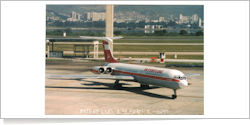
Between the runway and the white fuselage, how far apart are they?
1.27m

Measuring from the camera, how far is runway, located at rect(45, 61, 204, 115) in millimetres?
24328

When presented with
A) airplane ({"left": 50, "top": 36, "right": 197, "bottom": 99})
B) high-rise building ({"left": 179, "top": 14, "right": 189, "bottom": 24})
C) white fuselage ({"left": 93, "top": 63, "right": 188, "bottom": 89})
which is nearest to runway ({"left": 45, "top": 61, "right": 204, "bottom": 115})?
airplane ({"left": 50, "top": 36, "right": 197, "bottom": 99})

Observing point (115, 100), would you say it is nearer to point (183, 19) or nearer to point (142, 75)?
point (142, 75)

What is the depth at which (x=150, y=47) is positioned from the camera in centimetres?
9412

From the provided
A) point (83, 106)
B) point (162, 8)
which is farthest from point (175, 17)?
point (83, 106)

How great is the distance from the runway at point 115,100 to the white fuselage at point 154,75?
49.9 inches

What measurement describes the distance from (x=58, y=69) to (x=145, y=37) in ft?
229

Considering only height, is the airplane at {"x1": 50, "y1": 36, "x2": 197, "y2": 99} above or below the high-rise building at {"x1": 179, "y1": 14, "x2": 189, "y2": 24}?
below

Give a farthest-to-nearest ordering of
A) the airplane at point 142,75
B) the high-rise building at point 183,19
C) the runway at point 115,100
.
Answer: the high-rise building at point 183,19 → the airplane at point 142,75 → the runway at point 115,100

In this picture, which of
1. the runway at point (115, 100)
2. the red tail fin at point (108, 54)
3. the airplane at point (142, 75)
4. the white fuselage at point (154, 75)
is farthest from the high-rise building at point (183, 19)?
the white fuselage at point (154, 75)

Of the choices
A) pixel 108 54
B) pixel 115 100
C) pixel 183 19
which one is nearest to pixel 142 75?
pixel 115 100

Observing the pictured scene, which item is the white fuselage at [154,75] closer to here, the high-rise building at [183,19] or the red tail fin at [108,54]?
the red tail fin at [108,54]

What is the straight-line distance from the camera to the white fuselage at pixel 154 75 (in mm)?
27391

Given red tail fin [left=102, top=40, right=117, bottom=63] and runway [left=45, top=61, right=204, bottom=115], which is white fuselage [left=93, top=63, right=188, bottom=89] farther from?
runway [left=45, top=61, right=204, bottom=115]
